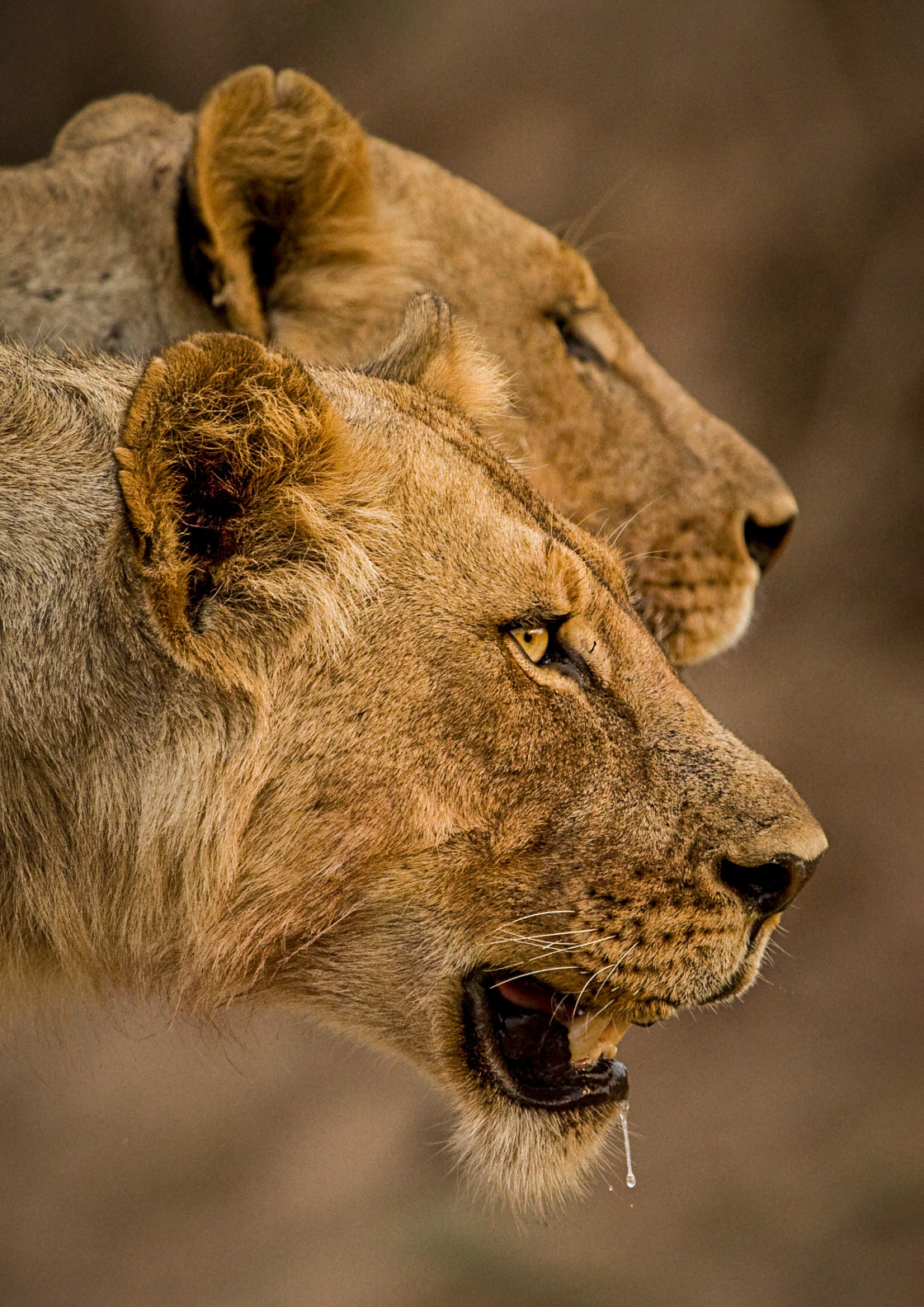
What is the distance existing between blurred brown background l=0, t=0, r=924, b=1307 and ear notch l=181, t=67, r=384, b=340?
40.1 inches

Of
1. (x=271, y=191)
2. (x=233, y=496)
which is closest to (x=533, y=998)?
(x=233, y=496)

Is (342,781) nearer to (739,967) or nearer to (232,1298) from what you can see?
(739,967)

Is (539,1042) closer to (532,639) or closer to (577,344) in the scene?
(532,639)

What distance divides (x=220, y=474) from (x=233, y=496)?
3 cm

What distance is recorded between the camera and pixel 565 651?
1956 millimetres

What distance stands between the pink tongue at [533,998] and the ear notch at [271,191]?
50.8 inches

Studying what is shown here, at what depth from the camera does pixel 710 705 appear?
4.81 m

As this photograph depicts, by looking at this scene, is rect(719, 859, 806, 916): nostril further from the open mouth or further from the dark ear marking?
the dark ear marking

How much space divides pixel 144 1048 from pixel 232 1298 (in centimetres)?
75

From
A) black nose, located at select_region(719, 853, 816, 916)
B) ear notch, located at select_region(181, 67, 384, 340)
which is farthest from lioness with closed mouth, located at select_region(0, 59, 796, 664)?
black nose, located at select_region(719, 853, 816, 916)

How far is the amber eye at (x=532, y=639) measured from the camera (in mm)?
1892

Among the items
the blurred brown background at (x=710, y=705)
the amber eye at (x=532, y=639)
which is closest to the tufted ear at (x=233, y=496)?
the amber eye at (x=532, y=639)

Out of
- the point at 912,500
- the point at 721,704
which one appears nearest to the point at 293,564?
the point at 721,704

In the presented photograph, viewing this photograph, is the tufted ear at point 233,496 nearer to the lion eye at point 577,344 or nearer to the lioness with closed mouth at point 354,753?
the lioness with closed mouth at point 354,753
